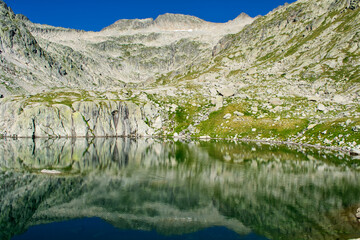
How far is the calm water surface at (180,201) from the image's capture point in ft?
72.5

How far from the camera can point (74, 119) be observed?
4980 inches

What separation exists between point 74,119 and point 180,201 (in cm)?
11088

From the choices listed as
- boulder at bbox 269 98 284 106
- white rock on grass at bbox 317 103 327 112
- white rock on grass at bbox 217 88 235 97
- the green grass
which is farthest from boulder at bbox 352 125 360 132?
the green grass

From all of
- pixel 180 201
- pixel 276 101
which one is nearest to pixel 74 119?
pixel 276 101

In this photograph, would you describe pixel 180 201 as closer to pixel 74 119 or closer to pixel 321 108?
pixel 321 108

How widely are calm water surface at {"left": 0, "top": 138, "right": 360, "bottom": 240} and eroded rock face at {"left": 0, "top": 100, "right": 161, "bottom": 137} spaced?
260ft

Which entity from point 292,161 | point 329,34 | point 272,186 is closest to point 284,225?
point 272,186

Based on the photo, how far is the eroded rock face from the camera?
122 meters

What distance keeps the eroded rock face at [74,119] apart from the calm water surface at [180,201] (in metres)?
79.2

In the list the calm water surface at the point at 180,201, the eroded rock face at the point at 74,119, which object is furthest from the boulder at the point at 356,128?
the eroded rock face at the point at 74,119

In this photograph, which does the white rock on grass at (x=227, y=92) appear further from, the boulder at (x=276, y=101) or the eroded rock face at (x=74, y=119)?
the eroded rock face at (x=74, y=119)

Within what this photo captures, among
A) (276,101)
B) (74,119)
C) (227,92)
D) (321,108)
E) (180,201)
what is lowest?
(180,201)

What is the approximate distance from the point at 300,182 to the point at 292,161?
1697 cm

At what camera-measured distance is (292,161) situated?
53.6 meters
